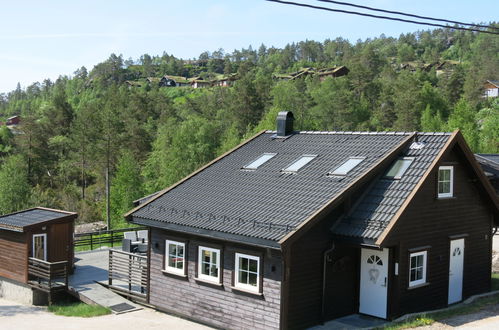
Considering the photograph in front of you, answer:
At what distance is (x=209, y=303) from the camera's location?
14.5m

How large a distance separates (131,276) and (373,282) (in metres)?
7.49

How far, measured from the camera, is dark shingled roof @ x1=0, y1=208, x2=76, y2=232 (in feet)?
62.8


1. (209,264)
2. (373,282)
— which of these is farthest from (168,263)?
(373,282)

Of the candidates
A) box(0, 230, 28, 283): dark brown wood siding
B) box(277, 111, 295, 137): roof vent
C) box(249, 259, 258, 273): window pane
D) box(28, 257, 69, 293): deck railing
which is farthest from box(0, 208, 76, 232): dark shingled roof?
box(249, 259, 258, 273): window pane

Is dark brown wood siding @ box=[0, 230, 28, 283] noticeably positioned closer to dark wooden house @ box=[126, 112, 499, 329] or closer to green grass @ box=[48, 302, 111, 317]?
green grass @ box=[48, 302, 111, 317]

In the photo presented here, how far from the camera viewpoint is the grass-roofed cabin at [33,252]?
61.3ft

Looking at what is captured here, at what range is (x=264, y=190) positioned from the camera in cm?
1552

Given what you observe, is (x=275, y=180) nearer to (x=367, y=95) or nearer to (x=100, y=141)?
(x=100, y=141)

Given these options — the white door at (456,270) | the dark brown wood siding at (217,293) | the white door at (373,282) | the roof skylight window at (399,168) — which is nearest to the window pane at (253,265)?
the dark brown wood siding at (217,293)

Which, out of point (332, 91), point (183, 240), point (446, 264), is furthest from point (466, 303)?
point (332, 91)

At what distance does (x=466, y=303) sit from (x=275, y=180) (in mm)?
6631

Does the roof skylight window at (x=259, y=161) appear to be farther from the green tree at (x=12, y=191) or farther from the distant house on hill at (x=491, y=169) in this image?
the green tree at (x=12, y=191)

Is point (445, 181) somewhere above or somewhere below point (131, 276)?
above

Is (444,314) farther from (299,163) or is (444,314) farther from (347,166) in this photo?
(299,163)
